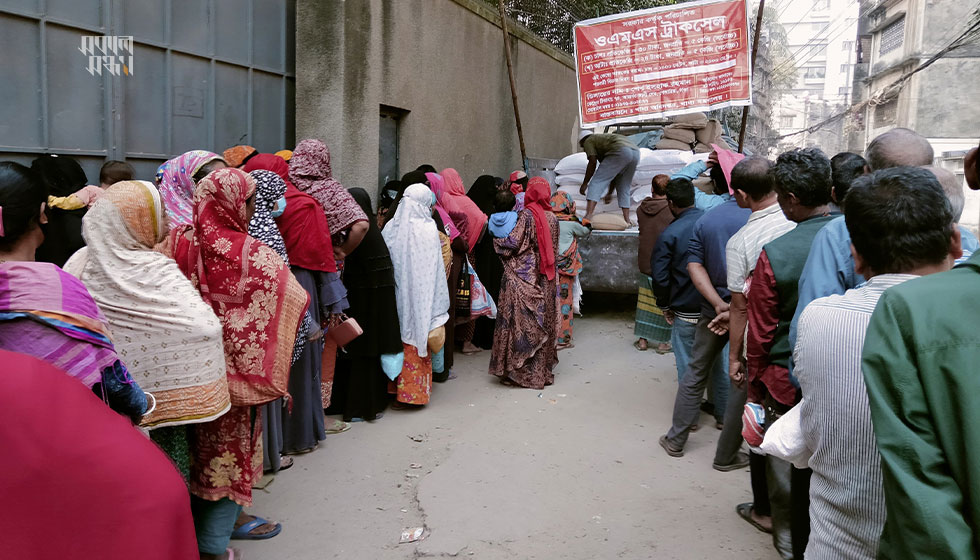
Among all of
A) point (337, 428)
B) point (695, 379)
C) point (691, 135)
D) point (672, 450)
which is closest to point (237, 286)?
point (337, 428)

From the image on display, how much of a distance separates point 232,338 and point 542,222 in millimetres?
3431

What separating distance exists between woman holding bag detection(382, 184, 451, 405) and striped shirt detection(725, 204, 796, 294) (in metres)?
2.36

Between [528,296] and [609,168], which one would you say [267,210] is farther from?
[609,168]

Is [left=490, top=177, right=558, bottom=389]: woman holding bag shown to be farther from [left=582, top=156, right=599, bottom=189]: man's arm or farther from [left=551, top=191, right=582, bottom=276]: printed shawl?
[left=582, top=156, right=599, bottom=189]: man's arm

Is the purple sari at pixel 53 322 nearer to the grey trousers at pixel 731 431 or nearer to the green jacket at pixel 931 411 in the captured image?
the green jacket at pixel 931 411

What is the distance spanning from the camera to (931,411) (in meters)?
1.21

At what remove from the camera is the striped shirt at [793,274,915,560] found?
1760mm

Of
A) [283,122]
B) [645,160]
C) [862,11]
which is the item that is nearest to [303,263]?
[283,122]

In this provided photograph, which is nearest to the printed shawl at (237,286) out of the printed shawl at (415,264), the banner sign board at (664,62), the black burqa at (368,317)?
the black burqa at (368,317)

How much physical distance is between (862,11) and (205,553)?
138 ft

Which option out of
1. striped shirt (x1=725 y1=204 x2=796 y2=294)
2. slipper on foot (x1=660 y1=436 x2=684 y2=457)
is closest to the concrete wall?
slipper on foot (x1=660 y1=436 x2=684 y2=457)

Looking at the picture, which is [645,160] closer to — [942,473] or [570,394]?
[570,394]

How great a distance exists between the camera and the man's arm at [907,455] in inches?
45.7

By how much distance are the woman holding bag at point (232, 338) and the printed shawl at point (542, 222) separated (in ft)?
10.6
